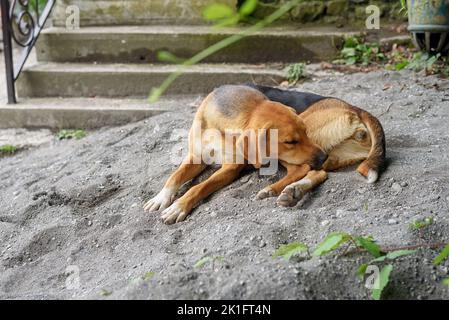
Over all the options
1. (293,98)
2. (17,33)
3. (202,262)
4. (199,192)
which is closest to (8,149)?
(17,33)

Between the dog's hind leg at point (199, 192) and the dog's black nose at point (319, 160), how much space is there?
550 mm

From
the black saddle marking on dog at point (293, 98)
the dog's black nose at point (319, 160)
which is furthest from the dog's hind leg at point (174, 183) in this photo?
the dog's black nose at point (319, 160)

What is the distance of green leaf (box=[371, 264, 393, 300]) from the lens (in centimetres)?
266

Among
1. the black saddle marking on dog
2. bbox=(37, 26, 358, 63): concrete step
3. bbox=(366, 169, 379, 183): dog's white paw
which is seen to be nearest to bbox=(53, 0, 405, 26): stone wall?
bbox=(37, 26, 358, 63): concrete step

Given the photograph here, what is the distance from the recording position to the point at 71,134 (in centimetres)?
691

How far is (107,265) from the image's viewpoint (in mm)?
3809

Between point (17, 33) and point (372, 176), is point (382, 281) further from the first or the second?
point (17, 33)

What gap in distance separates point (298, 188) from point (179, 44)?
412cm

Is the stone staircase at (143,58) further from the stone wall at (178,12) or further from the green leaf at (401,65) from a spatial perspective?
the green leaf at (401,65)

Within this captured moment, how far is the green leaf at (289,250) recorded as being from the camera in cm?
306

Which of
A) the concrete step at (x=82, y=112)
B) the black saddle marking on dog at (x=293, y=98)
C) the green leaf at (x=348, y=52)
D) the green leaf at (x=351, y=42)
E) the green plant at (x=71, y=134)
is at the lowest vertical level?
the green plant at (x=71, y=134)

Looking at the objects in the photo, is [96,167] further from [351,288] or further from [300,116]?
[351,288]

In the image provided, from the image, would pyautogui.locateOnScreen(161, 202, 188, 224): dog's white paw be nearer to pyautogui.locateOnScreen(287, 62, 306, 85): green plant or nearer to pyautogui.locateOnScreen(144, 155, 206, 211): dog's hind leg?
pyautogui.locateOnScreen(144, 155, 206, 211): dog's hind leg

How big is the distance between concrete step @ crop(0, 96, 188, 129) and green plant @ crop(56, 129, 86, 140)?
153 mm
